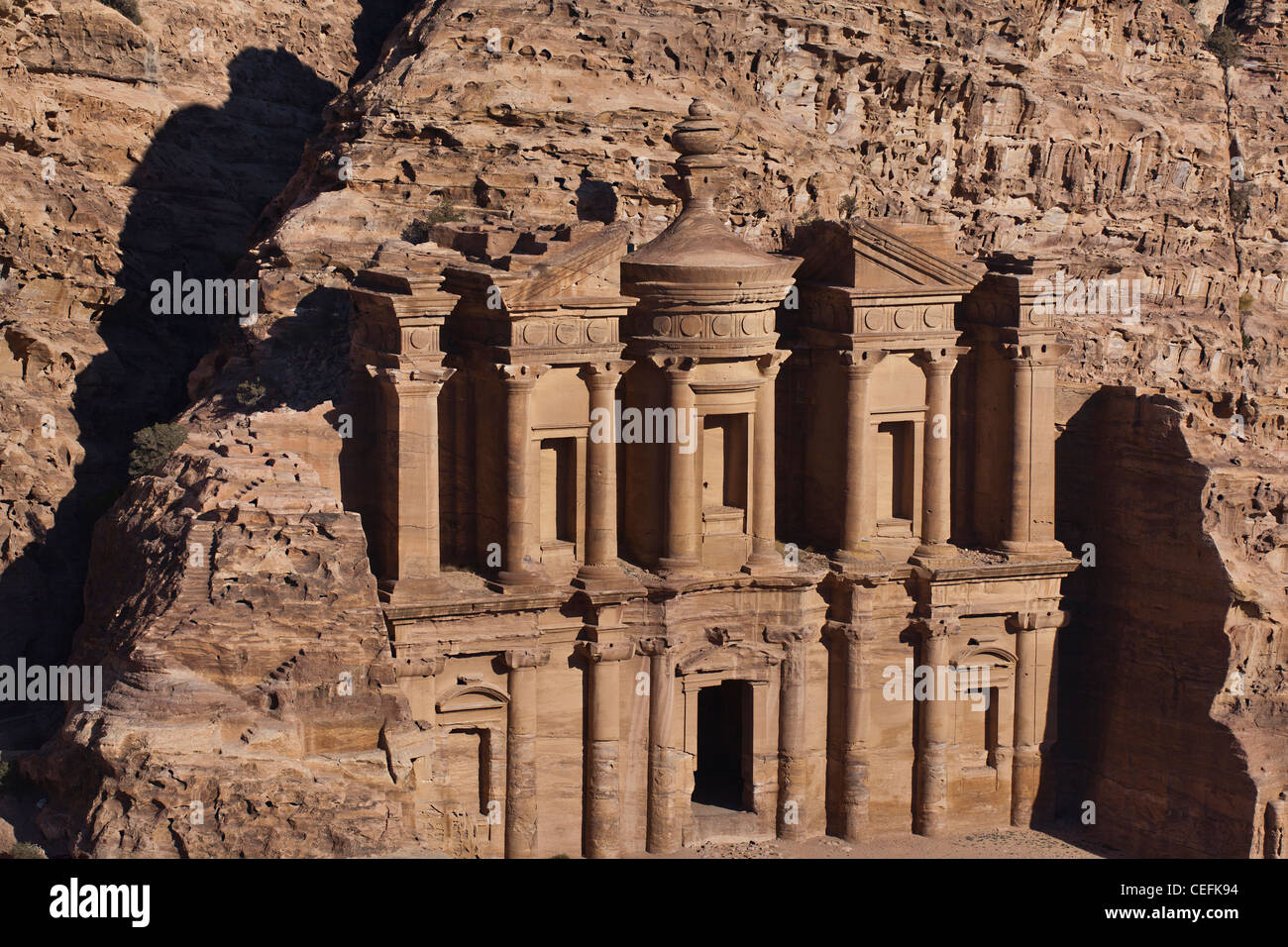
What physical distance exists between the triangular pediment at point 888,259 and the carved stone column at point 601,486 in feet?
17.3

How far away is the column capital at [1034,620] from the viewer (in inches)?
2245

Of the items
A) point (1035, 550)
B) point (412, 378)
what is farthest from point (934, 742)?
point (412, 378)

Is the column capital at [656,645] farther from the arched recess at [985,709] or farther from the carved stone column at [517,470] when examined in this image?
the arched recess at [985,709]

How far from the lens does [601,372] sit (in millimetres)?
53438

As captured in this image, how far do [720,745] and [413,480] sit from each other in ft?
34.3

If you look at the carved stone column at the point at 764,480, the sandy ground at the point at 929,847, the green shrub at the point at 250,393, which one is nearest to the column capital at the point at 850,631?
the carved stone column at the point at 764,480

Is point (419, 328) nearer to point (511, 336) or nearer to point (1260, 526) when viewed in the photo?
point (511, 336)

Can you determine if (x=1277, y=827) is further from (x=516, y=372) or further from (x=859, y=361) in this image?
(x=516, y=372)

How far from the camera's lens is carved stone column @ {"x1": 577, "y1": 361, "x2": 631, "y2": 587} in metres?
53.6

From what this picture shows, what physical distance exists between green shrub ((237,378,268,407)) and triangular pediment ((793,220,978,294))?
11.6 m

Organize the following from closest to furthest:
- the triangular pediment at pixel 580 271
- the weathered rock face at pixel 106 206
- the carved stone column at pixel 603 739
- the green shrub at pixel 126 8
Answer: the triangular pediment at pixel 580 271 → the carved stone column at pixel 603 739 → the weathered rock face at pixel 106 206 → the green shrub at pixel 126 8

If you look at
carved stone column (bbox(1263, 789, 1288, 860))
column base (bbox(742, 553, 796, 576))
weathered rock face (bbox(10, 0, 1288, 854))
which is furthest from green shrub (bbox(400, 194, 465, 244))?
carved stone column (bbox(1263, 789, 1288, 860))

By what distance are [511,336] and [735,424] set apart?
5403 mm

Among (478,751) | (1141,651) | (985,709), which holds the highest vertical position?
(1141,651)
